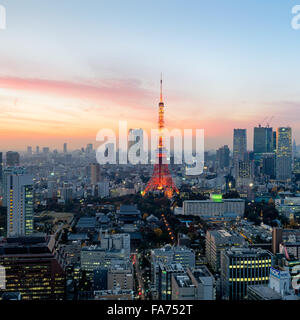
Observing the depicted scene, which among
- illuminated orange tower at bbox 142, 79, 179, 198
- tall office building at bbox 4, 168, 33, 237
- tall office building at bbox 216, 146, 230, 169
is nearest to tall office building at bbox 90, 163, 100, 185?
illuminated orange tower at bbox 142, 79, 179, 198

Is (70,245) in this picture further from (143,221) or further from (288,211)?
(288,211)

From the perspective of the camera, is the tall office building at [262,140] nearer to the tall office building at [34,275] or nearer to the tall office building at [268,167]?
the tall office building at [268,167]

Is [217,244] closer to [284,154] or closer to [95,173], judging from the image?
[95,173]

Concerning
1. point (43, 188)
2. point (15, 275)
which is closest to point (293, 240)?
point (15, 275)

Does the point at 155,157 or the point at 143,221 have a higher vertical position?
the point at 155,157

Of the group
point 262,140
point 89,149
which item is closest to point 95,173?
point 89,149

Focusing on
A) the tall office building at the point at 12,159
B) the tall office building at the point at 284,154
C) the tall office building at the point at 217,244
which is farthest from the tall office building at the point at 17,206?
the tall office building at the point at 284,154

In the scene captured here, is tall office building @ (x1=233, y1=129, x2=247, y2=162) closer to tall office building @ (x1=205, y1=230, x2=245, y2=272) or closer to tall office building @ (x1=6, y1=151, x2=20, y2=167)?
tall office building @ (x1=6, y1=151, x2=20, y2=167)
